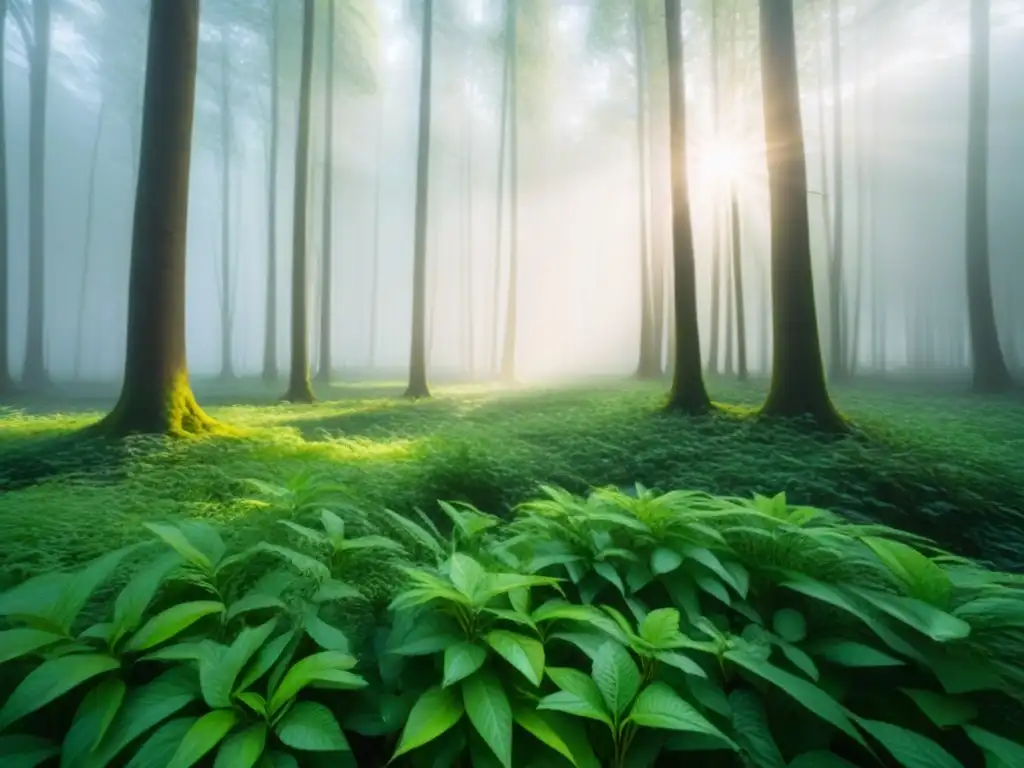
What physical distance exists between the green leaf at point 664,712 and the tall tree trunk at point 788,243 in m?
6.04

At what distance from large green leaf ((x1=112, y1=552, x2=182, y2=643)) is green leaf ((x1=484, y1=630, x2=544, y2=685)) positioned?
1.08 meters

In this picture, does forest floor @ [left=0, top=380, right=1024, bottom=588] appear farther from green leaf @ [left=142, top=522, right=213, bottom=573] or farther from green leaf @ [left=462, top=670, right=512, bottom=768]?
green leaf @ [left=462, top=670, right=512, bottom=768]

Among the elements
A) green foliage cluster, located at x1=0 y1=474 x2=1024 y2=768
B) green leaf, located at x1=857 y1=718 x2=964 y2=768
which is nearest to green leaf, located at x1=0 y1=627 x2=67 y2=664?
green foliage cluster, located at x1=0 y1=474 x2=1024 y2=768

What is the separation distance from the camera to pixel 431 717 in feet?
4.57

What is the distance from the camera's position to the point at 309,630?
5.47 feet

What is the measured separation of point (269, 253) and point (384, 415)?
478 inches

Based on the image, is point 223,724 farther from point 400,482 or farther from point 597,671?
point 400,482

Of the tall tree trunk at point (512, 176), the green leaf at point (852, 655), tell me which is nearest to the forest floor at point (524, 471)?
the green leaf at point (852, 655)

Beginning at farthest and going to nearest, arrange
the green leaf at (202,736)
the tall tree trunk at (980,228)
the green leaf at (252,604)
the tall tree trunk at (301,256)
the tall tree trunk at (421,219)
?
the tall tree trunk at (421,219), the tall tree trunk at (301,256), the tall tree trunk at (980,228), the green leaf at (252,604), the green leaf at (202,736)

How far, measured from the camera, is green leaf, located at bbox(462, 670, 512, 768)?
129 cm

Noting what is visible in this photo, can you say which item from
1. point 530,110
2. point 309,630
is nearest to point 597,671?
point 309,630

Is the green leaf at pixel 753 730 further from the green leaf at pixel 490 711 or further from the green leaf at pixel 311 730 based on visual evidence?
the green leaf at pixel 311 730

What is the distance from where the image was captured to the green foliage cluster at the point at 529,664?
1.39 meters

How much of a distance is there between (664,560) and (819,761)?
73 centimetres
